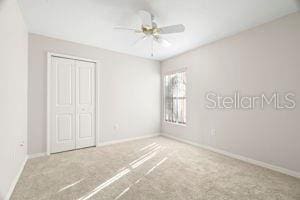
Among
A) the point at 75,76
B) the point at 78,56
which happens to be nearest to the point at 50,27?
the point at 78,56

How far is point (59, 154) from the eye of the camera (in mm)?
3184

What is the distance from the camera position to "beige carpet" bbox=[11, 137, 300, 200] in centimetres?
184

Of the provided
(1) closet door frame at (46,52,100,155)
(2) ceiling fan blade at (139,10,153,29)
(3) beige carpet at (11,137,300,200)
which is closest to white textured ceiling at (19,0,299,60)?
(2) ceiling fan blade at (139,10,153,29)

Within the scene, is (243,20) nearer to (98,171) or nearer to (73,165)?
(98,171)

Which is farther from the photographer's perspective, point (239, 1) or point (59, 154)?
point (59, 154)

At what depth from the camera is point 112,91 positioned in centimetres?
403

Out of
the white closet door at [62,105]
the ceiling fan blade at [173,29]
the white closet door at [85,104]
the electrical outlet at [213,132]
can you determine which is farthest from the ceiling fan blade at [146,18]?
the electrical outlet at [213,132]

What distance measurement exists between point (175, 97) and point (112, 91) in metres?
1.90

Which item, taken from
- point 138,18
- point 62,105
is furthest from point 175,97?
point 62,105

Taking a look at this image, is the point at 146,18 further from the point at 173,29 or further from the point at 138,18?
the point at 173,29

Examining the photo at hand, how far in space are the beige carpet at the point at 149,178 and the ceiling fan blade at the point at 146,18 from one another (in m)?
2.34

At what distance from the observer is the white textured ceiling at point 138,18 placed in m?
2.11

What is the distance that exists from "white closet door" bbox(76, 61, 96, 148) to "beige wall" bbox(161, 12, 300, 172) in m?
2.55

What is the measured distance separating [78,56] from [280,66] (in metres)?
3.95
